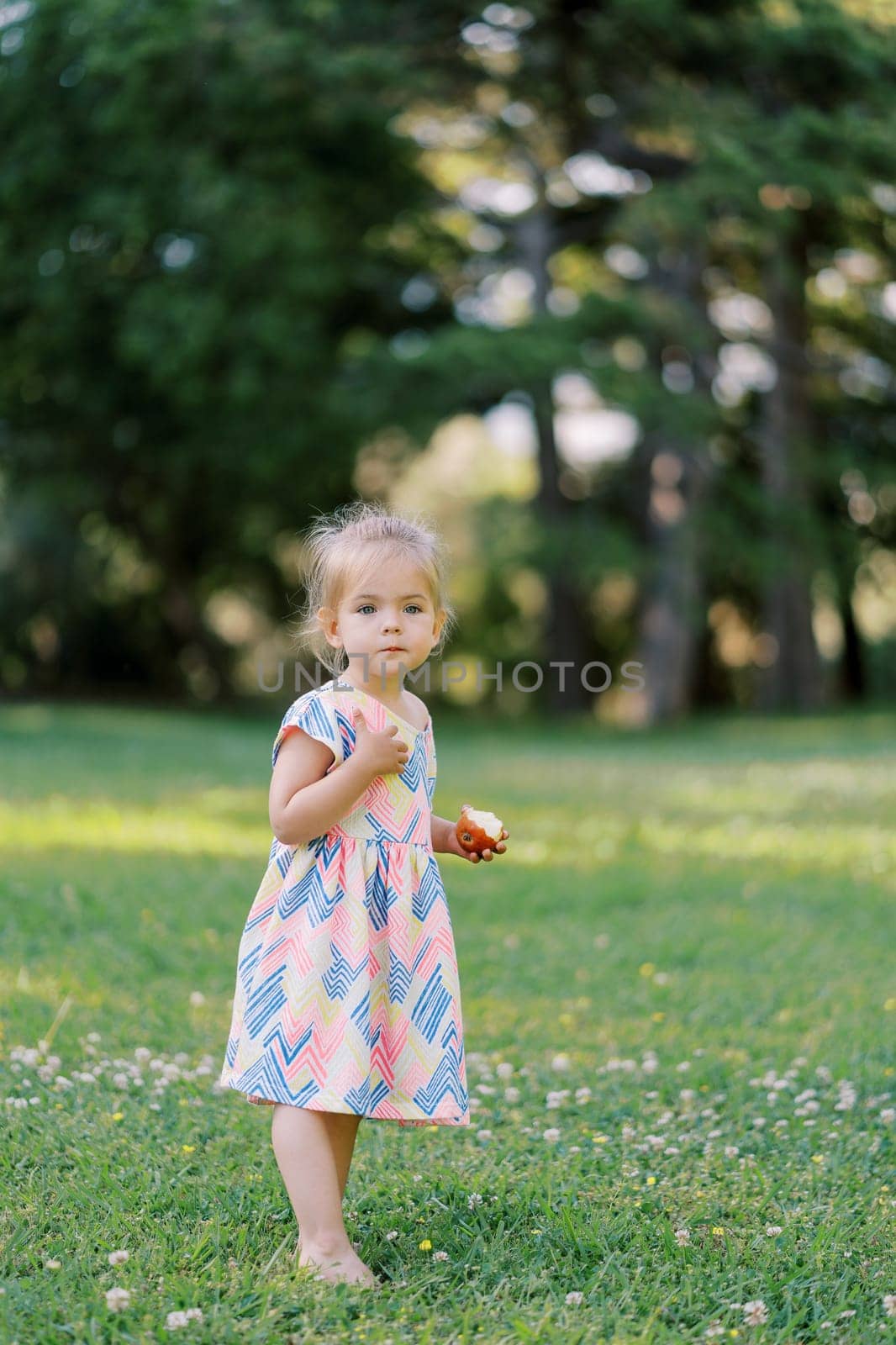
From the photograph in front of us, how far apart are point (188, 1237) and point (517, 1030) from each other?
1767 millimetres

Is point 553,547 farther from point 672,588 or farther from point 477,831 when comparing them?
point 477,831

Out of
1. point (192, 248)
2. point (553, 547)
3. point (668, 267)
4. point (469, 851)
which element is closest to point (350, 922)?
point (469, 851)

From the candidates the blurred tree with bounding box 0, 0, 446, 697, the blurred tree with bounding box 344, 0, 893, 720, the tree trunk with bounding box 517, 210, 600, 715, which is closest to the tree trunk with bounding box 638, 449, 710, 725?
the blurred tree with bounding box 344, 0, 893, 720

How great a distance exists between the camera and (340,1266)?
8.32 ft

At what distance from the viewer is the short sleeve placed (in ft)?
8.70

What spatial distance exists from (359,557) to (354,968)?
31.7 inches

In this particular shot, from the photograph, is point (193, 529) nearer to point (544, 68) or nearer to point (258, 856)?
point (544, 68)

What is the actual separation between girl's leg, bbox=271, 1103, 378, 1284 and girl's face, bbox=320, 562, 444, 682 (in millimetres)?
870

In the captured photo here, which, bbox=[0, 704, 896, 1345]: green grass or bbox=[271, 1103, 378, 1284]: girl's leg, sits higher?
bbox=[271, 1103, 378, 1284]: girl's leg

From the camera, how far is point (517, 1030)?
4293 millimetres

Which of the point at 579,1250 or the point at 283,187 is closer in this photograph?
the point at 579,1250

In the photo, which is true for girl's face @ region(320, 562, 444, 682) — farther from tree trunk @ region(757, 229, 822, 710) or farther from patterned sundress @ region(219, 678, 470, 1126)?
tree trunk @ region(757, 229, 822, 710)

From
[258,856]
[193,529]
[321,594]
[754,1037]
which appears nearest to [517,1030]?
[754,1037]

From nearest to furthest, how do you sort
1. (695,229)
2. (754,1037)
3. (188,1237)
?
(188,1237) < (754,1037) < (695,229)
